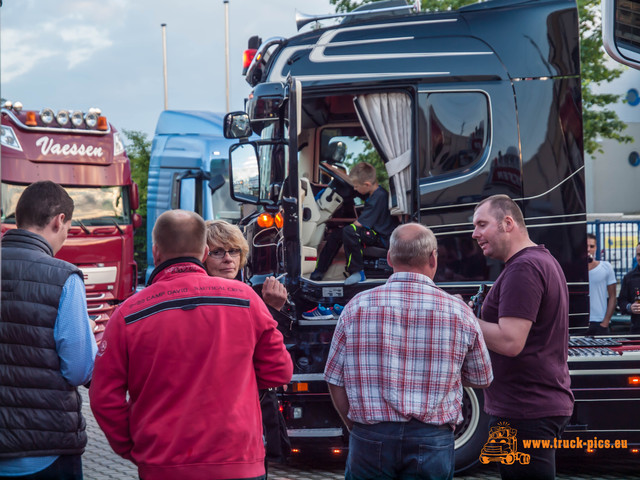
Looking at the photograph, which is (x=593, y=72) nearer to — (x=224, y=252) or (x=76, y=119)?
(x=76, y=119)

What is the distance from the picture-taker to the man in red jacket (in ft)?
9.18

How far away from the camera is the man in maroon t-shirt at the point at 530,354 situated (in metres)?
3.71

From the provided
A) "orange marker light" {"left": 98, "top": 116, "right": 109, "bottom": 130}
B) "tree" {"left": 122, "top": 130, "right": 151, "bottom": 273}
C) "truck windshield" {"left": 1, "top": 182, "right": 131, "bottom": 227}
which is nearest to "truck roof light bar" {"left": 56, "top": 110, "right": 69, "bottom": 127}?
"orange marker light" {"left": 98, "top": 116, "right": 109, "bottom": 130}

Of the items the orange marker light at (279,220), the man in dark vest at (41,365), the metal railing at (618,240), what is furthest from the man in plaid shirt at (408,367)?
the metal railing at (618,240)

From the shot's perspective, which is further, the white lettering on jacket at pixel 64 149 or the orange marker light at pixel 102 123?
the orange marker light at pixel 102 123

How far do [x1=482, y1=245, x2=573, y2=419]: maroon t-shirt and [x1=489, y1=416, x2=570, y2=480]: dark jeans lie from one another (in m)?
0.04

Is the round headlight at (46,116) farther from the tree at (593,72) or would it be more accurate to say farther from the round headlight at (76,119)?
the tree at (593,72)

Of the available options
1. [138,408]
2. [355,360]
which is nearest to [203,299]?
[138,408]

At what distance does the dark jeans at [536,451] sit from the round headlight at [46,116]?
10796 mm

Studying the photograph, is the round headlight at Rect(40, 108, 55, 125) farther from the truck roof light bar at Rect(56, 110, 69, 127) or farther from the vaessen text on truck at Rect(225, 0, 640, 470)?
the vaessen text on truck at Rect(225, 0, 640, 470)

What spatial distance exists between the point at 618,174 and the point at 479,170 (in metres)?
31.6

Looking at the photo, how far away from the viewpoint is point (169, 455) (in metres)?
2.78

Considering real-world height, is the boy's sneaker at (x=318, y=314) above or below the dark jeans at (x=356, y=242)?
below

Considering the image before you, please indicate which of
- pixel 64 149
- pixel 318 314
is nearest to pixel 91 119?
pixel 64 149
